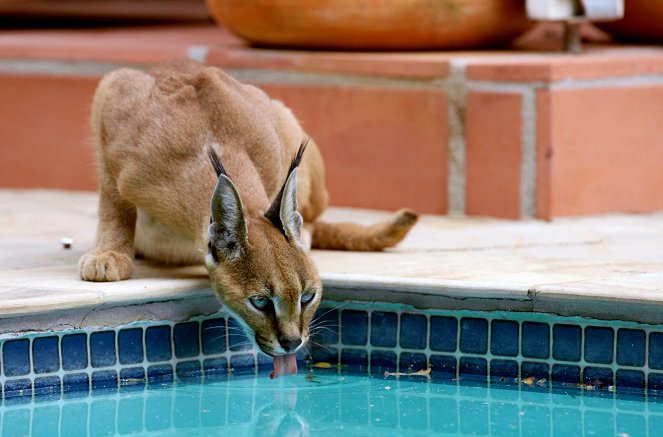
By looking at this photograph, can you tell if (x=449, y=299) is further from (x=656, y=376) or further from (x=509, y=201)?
(x=509, y=201)

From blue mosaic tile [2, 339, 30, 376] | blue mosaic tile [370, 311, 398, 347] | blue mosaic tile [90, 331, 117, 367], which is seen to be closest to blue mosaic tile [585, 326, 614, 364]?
blue mosaic tile [370, 311, 398, 347]

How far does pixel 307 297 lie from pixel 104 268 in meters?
0.80

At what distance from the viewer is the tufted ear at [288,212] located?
3.68m

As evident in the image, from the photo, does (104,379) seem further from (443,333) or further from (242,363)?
(443,333)

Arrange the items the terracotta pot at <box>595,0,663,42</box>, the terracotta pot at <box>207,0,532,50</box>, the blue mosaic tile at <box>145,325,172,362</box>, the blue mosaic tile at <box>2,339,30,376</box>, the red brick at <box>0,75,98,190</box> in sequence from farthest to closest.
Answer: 1. the red brick at <box>0,75,98,190</box>
2. the terracotta pot at <box>595,0,663,42</box>
3. the terracotta pot at <box>207,0,532,50</box>
4. the blue mosaic tile at <box>145,325,172,362</box>
5. the blue mosaic tile at <box>2,339,30,376</box>

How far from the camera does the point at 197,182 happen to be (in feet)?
13.4

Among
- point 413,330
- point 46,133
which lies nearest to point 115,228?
point 413,330

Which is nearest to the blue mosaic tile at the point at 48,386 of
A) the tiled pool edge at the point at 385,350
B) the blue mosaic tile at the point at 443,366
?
the tiled pool edge at the point at 385,350

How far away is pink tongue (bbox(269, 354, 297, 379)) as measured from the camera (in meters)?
4.04

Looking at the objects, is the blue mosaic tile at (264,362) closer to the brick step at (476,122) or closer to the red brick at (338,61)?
the brick step at (476,122)

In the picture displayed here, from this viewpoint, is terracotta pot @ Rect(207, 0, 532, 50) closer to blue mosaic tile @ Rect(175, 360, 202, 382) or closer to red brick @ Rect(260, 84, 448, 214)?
red brick @ Rect(260, 84, 448, 214)

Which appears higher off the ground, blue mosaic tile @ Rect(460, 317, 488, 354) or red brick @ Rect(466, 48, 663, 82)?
red brick @ Rect(466, 48, 663, 82)

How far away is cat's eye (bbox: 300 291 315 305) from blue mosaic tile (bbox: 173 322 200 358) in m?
0.58

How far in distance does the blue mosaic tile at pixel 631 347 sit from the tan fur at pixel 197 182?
0.95m
